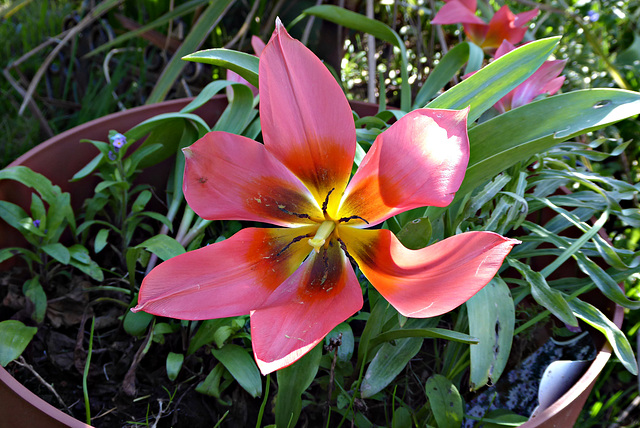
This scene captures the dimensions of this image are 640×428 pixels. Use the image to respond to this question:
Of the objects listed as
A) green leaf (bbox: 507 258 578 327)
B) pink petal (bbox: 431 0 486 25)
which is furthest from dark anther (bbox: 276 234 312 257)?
pink petal (bbox: 431 0 486 25)

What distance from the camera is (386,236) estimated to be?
2.06 ft

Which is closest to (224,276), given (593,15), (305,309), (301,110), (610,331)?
(305,309)

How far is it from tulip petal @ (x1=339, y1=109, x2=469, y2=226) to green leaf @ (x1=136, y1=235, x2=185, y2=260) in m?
0.36

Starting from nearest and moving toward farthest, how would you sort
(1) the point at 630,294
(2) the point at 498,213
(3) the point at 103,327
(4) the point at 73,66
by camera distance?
(2) the point at 498,213 < (3) the point at 103,327 < (1) the point at 630,294 < (4) the point at 73,66

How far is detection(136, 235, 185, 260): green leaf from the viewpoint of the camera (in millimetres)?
865

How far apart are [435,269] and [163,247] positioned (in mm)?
486

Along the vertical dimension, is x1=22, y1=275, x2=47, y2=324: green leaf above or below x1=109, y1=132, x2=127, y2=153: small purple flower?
below

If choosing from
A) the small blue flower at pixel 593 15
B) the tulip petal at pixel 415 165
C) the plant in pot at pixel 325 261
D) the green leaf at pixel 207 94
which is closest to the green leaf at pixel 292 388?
the plant in pot at pixel 325 261

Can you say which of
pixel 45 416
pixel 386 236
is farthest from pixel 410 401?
pixel 45 416

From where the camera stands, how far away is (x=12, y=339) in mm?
800

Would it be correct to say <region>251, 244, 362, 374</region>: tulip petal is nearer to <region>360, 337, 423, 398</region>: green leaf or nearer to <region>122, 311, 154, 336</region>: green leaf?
<region>360, 337, 423, 398</region>: green leaf

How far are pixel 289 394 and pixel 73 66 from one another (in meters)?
1.55

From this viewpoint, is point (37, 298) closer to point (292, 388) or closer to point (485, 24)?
point (292, 388)

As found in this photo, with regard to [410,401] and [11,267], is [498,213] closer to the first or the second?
[410,401]
